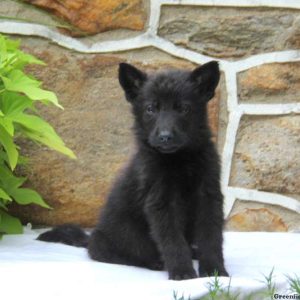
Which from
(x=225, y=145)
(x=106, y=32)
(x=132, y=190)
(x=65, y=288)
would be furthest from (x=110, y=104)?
(x=65, y=288)

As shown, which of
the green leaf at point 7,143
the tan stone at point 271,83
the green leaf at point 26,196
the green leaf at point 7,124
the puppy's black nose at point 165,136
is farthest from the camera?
the tan stone at point 271,83

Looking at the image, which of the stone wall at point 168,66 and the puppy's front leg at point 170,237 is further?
the stone wall at point 168,66

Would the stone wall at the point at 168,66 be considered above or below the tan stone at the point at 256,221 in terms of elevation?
above

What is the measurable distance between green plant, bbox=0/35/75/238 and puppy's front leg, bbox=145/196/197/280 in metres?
0.60

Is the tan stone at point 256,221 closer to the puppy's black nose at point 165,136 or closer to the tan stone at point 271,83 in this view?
the tan stone at point 271,83

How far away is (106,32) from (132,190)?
43.4 inches

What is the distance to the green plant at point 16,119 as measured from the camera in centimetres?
317

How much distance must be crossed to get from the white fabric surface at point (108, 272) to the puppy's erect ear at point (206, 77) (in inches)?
26.6

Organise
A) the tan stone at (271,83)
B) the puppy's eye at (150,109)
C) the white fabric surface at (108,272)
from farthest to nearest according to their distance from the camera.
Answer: the tan stone at (271,83), the puppy's eye at (150,109), the white fabric surface at (108,272)

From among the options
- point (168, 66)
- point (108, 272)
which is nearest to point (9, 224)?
point (108, 272)

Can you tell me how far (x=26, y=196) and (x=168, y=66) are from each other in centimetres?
93

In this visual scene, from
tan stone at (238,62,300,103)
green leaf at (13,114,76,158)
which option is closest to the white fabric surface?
green leaf at (13,114,76,158)

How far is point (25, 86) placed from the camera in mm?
3193

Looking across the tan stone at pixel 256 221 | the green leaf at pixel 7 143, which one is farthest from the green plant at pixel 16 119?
the tan stone at pixel 256 221
